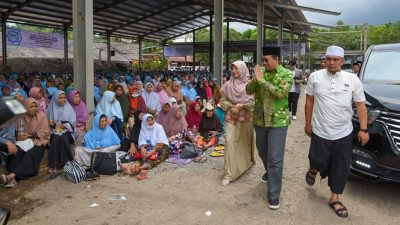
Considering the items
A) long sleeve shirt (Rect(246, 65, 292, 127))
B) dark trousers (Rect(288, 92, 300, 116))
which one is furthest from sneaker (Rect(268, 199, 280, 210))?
dark trousers (Rect(288, 92, 300, 116))

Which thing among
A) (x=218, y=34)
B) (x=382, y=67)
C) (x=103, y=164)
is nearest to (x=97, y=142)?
(x=103, y=164)

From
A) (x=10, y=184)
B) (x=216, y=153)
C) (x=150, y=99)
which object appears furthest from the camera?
(x=150, y=99)

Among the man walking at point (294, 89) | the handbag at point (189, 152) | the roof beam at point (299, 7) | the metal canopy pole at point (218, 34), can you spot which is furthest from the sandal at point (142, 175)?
the roof beam at point (299, 7)

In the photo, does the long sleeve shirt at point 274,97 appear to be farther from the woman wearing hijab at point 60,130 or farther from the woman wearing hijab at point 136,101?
the woman wearing hijab at point 136,101

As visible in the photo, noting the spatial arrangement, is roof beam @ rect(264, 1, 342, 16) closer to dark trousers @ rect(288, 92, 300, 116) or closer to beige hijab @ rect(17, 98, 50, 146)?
dark trousers @ rect(288, 92, 300, 116)

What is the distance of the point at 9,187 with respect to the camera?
4.70 meters

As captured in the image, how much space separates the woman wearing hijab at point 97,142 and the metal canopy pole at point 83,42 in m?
1.20

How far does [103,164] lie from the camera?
5215 millimetres

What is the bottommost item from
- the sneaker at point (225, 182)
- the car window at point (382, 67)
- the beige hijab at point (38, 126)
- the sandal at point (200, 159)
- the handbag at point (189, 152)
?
the sneaker at point (225, 182)

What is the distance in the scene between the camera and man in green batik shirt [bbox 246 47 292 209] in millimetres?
3830

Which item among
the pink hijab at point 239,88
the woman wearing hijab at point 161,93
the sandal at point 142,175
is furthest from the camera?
the woman wearing hijab at point 161,93

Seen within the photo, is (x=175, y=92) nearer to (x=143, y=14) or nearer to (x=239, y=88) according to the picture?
(x=239, y=88)

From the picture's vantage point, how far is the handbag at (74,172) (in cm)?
487

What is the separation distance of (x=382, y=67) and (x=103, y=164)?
13.0ft
